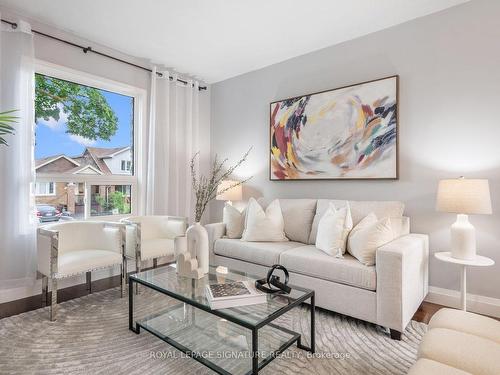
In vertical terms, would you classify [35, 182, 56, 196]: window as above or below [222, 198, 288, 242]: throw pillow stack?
above

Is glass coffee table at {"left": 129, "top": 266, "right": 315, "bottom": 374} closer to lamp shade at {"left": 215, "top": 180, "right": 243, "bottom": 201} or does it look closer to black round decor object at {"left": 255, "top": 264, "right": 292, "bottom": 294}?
black round decor object at {"left": 255, "top": 264, "right": 292, "bottom": 294}

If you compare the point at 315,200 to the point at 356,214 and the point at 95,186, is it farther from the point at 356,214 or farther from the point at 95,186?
the point at 95,186

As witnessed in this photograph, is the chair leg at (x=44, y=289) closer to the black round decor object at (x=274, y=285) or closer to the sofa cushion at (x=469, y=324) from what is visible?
the black round decor object at (x=274, y=285)

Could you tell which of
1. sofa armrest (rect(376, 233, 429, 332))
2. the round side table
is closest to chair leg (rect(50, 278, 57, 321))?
sofa armrest (rect(376, 233, 429, 332))

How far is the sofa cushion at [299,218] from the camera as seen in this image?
3.03 m

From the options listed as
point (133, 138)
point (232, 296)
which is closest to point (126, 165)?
point (133, 138)

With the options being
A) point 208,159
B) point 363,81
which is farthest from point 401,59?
point 208,159

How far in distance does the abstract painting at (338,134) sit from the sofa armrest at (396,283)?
3.24 feet

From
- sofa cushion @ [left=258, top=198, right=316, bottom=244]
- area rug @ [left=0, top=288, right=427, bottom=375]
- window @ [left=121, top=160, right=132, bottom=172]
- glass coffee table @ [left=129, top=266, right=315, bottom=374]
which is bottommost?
area rug @ [left=0, top=288, right=427, bottom=375]

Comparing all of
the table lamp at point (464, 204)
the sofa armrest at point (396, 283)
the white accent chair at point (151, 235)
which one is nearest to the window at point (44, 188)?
the white accent chair at point (151, 235)

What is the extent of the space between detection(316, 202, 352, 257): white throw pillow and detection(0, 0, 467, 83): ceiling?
1.78 metres

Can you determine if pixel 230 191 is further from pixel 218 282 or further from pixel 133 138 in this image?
pixel 218 282

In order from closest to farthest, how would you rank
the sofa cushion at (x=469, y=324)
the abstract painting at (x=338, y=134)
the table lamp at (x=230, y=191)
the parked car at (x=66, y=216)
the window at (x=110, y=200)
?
the sofa cushion at (x=469, y=324) → the abstract painting at (x=338, y=134) → the parked car at (x=66, y=216) → the window at (x=110, y=200) → the table lamp at (x=230, y=191)

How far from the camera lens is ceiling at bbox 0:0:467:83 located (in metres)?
2.54
